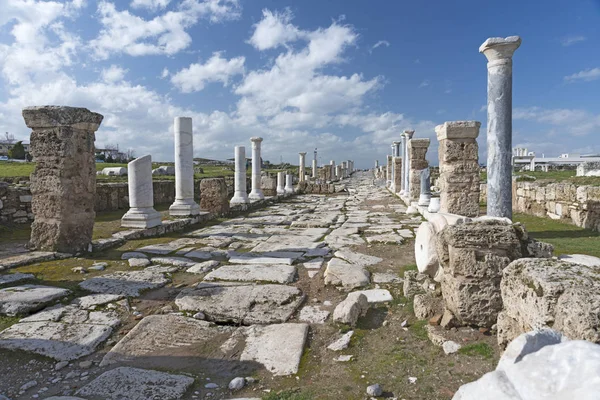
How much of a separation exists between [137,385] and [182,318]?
1.19 m

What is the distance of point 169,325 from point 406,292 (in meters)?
2.62

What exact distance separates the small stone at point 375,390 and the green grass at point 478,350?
A: 0.87 metres

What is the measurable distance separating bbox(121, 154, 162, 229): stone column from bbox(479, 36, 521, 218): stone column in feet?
25.2

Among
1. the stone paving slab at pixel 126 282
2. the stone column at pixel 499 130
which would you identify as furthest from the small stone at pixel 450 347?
the stone column at pixel 499 130

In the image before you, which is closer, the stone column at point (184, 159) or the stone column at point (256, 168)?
the stone column at point (184, 159)

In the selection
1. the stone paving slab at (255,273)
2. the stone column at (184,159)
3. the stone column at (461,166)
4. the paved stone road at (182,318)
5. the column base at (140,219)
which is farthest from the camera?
the stone column at (184,159)

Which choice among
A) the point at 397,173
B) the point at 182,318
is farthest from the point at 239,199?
the point at 182,318

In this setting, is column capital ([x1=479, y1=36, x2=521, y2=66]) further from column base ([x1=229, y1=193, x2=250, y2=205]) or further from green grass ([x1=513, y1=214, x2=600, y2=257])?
column base ([x1=229, y1=193, x2=250, y2=205])

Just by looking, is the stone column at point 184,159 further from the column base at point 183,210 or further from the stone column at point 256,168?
the stone column at point 256,168

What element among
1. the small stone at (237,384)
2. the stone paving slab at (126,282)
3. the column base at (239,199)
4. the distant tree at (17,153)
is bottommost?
the small stone at (237,384)

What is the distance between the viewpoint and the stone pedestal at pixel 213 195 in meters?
12.6

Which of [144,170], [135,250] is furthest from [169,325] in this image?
[144,170]

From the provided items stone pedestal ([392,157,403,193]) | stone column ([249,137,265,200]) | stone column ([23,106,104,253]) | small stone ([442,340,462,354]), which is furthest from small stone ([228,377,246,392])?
stone pedestal ([392,157,403,193])

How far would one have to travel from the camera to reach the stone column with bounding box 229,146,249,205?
1597 centimetres
